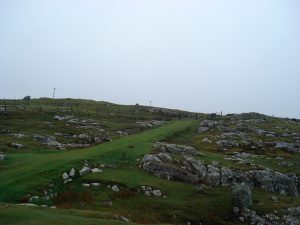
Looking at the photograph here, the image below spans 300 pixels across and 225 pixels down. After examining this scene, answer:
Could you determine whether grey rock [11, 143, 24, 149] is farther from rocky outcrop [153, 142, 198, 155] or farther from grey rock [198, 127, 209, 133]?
grey rock [198, 127, 209, 133]

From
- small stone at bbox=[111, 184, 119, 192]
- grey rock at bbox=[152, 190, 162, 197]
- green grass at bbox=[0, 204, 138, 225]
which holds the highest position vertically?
green grass at bbox=[0, 204, 138, 225]

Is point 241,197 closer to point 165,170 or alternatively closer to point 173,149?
point 165,170

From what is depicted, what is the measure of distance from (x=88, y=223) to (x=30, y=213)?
5.53 metres

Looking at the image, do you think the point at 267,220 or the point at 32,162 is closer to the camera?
the point at 267,220

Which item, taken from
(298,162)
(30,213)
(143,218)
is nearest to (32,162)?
(143,218)

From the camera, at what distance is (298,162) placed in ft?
271

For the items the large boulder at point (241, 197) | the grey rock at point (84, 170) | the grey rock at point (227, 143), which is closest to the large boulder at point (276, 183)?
the large boulder at point (241, 197)

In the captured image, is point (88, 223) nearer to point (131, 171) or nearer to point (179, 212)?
point (179, 212)

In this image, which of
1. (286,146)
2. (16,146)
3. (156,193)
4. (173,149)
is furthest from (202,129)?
(156,193)

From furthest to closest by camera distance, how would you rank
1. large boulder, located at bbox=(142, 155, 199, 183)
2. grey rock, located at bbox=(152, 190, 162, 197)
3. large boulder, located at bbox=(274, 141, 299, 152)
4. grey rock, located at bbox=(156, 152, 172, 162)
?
large boulder, located at bbox=(274, 141, 299, 152) → grey rock, located at bbox=(156, 152, 172, 162) → large boulder, located at bbox=(142, 155, 199, 183) → grey rock, located at bbox=(152, 190, 162, 197)

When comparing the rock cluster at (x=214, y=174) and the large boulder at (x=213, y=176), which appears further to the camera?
the large boulder at (x=213, y=176)

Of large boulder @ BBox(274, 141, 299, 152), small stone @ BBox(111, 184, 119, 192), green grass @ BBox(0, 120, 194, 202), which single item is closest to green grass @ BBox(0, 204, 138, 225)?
green grass @ BBox(0, 120, 194, 202)

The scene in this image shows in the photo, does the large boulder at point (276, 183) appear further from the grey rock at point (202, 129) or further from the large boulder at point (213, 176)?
the grey rock at point (202, 129)

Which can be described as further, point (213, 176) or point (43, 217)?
point (213, 176)
